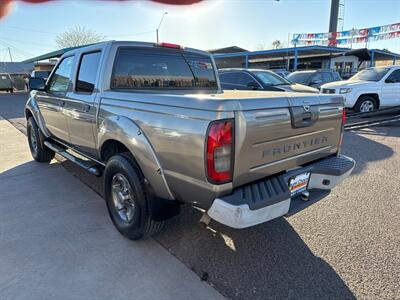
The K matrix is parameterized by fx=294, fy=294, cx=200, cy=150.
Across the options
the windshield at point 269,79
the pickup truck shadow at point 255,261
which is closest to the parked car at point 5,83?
the windshield at point 269,79

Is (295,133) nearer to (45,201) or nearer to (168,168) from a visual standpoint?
(168,168)

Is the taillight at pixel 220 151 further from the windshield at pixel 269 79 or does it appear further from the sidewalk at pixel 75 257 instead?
the windshield at pixel 269 79

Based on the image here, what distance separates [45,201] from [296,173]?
3355 mm

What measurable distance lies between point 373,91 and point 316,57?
34616 mm

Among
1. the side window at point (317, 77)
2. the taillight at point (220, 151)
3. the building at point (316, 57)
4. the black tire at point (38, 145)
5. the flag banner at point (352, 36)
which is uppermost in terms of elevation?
the flag banner at point (352, 36)

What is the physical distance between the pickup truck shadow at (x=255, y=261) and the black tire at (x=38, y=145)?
3.47 meters

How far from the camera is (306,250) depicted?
2.88 meters

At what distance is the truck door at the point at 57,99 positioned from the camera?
422 centimetres

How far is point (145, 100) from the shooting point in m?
2.60

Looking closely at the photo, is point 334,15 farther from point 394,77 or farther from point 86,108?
point 86,108

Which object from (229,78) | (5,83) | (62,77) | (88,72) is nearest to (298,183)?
(88,72)

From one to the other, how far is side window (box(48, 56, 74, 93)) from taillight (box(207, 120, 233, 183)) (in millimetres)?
2926

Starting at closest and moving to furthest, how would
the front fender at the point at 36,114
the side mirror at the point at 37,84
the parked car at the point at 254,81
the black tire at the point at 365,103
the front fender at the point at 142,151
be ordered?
the front fender at the point at 142,151 < the side mirror at the point at 37,84 < the front fender at the point at 36,114 < the parked car at the point at 254,81 < the black tire at the point at 365,103

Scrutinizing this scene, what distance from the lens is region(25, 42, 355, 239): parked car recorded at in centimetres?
216
